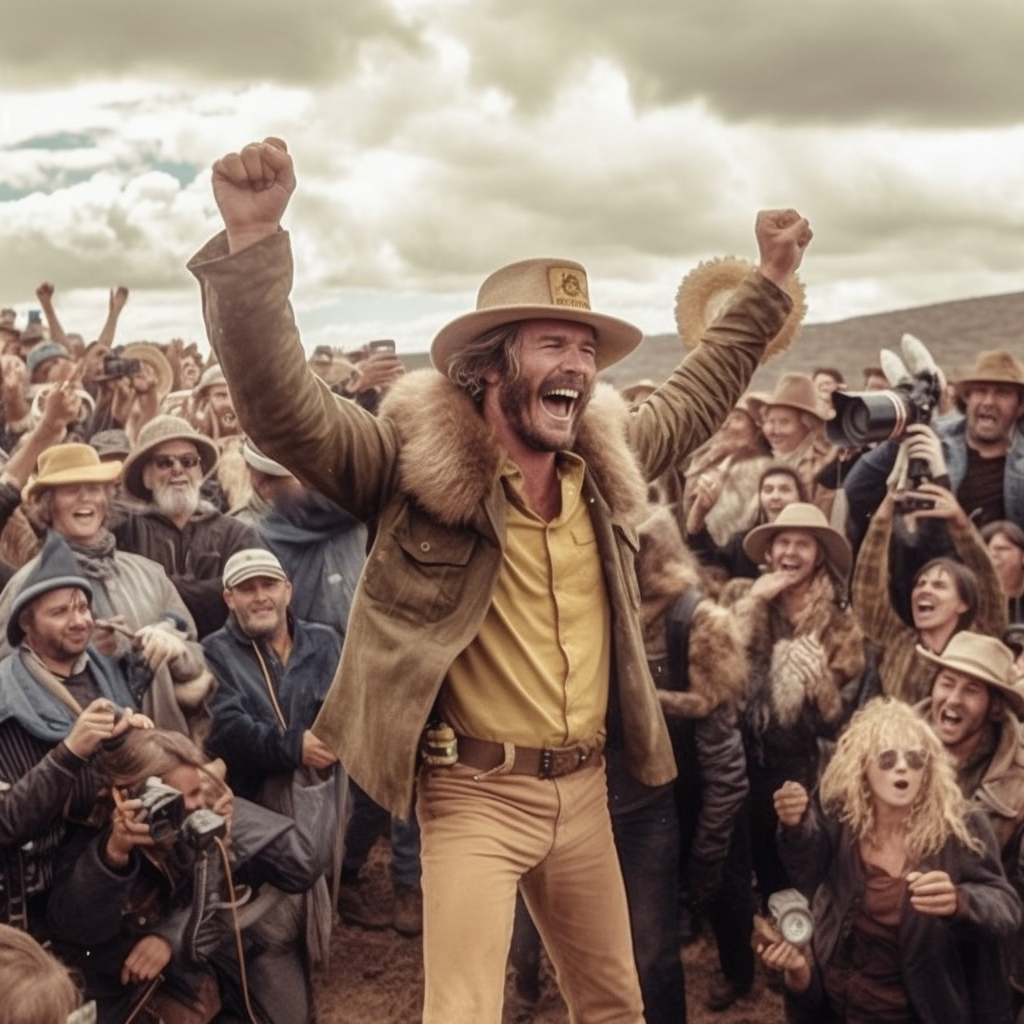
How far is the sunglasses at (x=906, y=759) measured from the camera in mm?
3996

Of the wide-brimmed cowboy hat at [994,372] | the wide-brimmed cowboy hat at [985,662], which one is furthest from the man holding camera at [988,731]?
the wide-brimmed cowboy hat at [994,372]

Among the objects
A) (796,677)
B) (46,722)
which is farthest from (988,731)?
(46,722)

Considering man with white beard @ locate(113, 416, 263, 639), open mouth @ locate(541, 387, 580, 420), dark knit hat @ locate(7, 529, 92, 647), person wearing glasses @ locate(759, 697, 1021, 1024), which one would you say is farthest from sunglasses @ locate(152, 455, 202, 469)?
open mouth @ locate(541, 387, 580, 420)

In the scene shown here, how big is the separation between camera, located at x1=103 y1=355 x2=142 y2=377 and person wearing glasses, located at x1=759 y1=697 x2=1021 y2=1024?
487 centimetres

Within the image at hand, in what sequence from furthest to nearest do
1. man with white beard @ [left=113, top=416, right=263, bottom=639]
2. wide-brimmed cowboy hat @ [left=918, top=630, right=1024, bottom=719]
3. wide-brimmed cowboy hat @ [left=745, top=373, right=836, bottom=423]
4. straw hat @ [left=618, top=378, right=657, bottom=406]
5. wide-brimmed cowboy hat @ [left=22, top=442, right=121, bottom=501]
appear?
straw hat @ [left=618, top=378, right=657, bottom=406], wide-brimmed cowboy hat @ [left=745, top=373, right=836, bottom=423], man with white beard @ [left=113, top=416, right=263, bottom=639], wide-brimmed cowboy hat @ [left=22, top=442, right=121, bottom=501], wide-brimmed cowboy hat @ [left=918, top=630, right=1024, bottom=719]

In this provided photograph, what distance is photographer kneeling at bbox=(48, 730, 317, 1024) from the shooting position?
156 inches

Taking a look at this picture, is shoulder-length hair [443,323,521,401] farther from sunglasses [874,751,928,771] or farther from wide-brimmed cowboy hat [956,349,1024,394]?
wide-brimmed cowboy hat [956,349,1024,394]

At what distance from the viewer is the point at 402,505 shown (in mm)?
2795

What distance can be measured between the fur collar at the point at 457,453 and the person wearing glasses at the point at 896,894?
143 cm

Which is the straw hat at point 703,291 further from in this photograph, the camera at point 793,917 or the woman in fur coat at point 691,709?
the camera at point 793,917

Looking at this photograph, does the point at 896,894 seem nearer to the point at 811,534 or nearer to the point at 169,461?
the point at 811,534

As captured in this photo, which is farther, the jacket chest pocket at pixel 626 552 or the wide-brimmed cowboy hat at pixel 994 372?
the wide-brimmed cowboy hat at pixel 994 372

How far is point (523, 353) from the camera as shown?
2854 mm

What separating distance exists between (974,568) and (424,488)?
8.92ft
